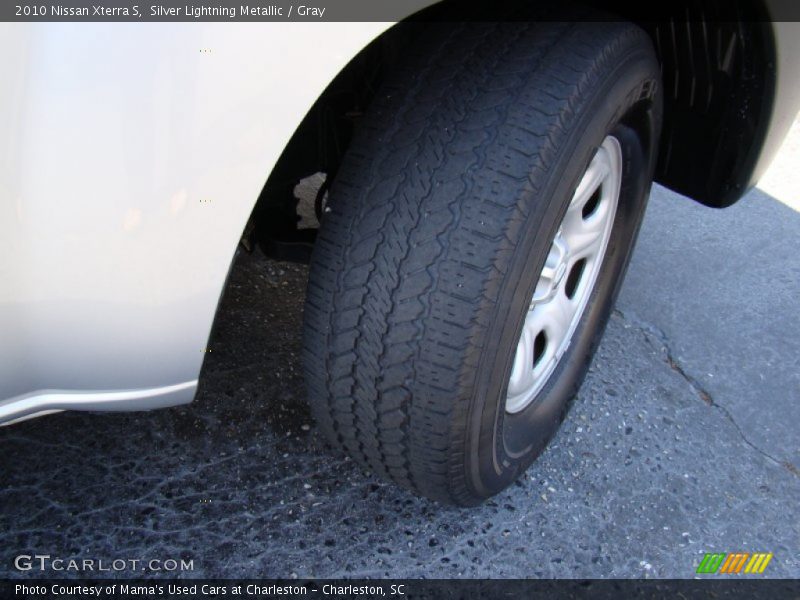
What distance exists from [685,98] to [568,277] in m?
0.44

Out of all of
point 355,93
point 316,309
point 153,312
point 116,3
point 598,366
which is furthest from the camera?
point 598,366

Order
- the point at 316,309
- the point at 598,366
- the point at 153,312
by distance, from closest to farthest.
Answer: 1. the point at 153,312
2. the point at 316,309
3. the point at 598,366

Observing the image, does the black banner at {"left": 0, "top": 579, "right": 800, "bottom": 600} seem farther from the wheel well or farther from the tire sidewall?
the wheel well

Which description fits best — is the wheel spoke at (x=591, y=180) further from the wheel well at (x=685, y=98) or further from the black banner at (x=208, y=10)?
the black banner at (x=208, y=10)

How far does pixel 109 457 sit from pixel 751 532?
1.35 m

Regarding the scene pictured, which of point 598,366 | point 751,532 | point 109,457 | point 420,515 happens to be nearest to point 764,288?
point 598,366

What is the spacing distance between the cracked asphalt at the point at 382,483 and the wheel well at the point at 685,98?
501 mm

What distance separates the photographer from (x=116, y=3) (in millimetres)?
879

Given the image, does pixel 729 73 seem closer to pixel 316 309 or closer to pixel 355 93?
pixel 355 93

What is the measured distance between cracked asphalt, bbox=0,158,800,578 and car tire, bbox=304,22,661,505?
31 centimetres

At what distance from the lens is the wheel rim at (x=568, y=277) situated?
1.58 meters

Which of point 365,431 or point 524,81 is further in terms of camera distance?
point 365,431

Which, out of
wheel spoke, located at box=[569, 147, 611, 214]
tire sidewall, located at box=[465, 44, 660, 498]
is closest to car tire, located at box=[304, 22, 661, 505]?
tire sidewall, located at box=[465, 44, 660, 498]

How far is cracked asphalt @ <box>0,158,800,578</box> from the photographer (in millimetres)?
1568
